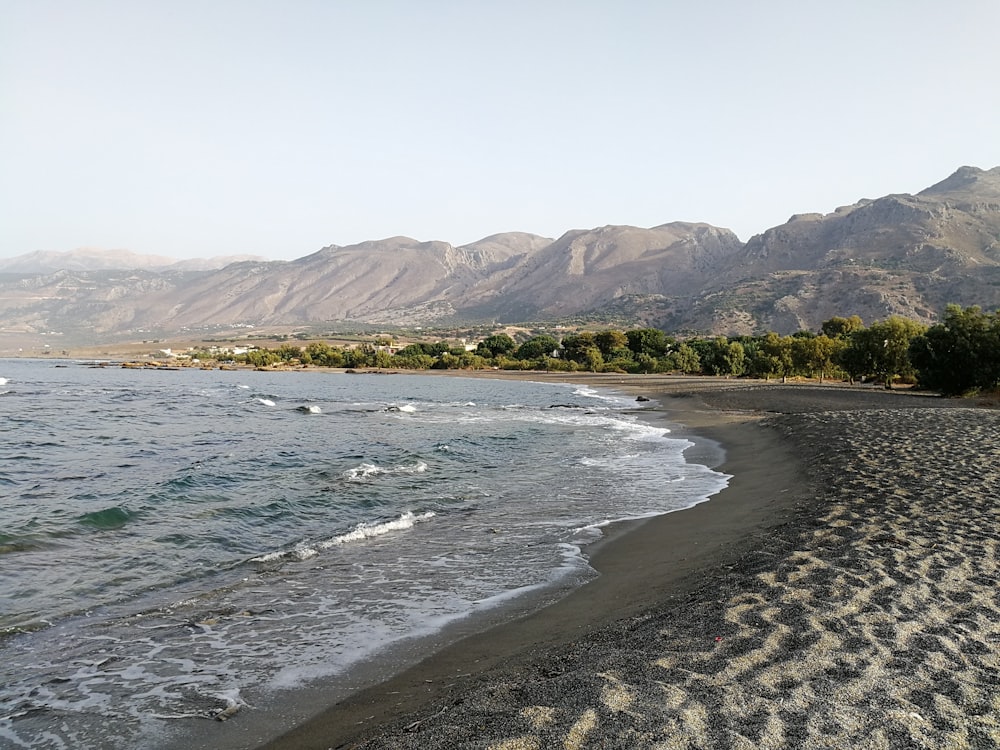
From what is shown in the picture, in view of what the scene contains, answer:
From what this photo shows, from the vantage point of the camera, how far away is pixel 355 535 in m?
13.2

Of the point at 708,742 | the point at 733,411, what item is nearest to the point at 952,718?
the point at 708,742

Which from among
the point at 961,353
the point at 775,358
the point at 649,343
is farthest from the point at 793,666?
the point at 649,343

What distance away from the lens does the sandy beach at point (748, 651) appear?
4648mm

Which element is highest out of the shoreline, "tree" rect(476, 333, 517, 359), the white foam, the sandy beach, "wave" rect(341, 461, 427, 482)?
"tree" rect(476, 333, 517, 359)

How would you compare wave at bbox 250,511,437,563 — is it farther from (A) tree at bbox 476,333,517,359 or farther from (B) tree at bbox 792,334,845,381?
(A) tree at bbox 476,333,517,359

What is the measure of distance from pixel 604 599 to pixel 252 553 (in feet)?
23.3

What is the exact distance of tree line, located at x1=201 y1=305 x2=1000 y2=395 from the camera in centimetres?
4362

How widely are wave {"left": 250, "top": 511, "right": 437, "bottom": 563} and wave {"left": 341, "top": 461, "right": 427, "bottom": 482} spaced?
5279 mm

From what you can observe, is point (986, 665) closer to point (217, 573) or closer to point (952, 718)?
point (952, 718)

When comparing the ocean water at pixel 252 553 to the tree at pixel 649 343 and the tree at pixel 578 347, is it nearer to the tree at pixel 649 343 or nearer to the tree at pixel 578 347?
the tree at pixel 649 343

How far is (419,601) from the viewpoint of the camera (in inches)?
365

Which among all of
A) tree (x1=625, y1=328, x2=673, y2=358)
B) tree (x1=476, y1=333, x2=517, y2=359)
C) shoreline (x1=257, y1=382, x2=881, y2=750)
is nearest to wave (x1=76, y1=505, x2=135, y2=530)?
shoreline (x1=257, y1=382, x2=881, y2=750)

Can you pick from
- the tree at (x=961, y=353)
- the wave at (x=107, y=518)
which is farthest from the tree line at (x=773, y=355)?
the wave at (x=107, y=518)

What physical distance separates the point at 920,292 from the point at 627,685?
203304 mm
